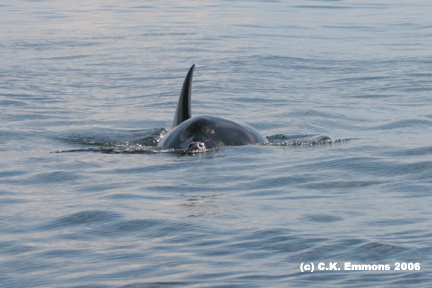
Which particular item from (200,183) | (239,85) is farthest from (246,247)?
(239,85)

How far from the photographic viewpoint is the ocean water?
21.6 feet

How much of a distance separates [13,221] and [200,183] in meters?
2.27

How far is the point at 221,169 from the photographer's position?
10.4 m

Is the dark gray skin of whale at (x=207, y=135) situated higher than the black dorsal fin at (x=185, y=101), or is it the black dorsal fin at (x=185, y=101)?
the black dorsal fin at (x=185, y=101)

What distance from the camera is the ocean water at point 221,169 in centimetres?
657

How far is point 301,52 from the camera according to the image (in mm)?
25844

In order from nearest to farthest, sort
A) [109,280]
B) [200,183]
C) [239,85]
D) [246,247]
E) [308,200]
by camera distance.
Result: [109,280]
[246,247]
[308,200]
[200,183]
[239,85]

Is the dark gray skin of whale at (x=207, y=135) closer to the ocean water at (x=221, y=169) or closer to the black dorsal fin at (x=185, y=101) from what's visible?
the ocean water at (x=221, y=169)

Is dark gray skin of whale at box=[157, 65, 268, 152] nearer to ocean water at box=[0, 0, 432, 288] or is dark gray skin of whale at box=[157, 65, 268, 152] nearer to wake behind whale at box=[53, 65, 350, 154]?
wake behind whale at box=[53, 65, 350, 154]

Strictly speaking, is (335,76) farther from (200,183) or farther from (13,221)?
(13,221)
